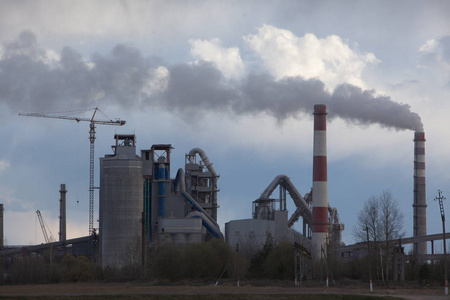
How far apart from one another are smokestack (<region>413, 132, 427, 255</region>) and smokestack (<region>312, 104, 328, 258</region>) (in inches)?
417

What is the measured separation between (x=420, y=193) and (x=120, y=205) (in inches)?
1179

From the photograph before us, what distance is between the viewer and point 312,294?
46031mm

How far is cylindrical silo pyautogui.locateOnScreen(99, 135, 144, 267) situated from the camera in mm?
81625

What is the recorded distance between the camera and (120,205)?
82.9 meters

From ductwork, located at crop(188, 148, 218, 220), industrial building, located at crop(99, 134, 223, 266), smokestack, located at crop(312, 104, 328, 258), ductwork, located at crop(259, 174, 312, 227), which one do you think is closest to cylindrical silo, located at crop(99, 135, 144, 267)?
industrial building, located at crop(99, 134, 223, 266)

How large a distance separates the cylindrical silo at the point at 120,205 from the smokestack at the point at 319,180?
57.1ft

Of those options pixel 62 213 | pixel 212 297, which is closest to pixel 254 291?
pixel 212 297

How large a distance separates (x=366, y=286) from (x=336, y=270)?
12.6 meters

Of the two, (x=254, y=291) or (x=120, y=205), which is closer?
(x=254, y=291)

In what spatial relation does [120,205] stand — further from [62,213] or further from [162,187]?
[62,213]

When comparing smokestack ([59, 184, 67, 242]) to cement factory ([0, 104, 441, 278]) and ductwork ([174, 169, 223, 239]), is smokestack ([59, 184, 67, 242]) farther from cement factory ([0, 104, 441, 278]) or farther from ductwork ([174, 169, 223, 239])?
ductwork ([174, 169, 223, 239])

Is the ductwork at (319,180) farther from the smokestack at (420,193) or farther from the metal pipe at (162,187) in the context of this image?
the metal pipe at (162,187)

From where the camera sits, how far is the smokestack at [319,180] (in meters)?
74.8

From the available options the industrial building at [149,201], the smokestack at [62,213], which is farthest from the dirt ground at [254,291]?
the smokestack at [62,213]
